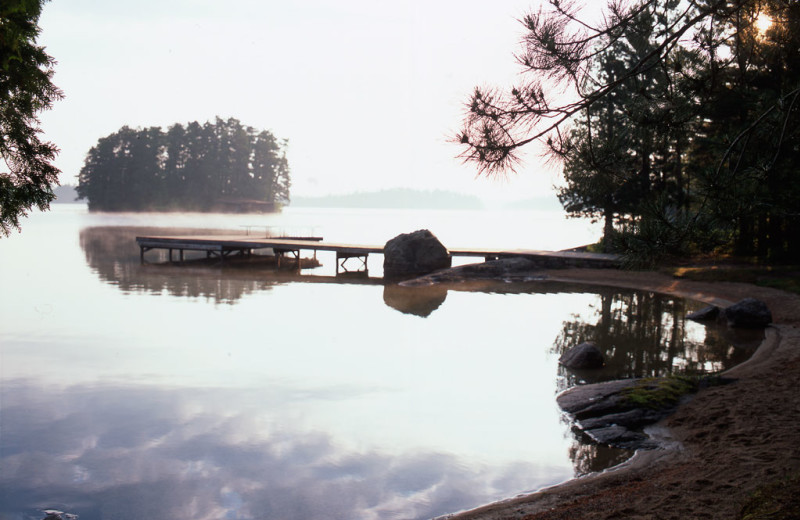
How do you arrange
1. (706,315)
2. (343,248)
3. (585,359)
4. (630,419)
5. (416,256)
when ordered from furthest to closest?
(343,248) < (416,256) < (706,315) < (585,359) < (630,419)

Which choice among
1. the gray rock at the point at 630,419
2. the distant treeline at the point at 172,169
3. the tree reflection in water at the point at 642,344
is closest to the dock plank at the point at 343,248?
the tree reflection in water at the point at 642,344

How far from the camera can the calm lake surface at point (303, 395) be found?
694 centimetres

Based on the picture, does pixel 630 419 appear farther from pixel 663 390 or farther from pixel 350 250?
pixel 350 250

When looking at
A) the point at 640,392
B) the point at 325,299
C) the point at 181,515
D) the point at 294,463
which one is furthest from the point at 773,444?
the point at 325,299

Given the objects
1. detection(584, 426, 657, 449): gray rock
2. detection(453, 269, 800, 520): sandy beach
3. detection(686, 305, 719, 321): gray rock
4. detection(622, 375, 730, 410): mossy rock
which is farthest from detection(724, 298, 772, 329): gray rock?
detection(584, 426, 657, 449): gray rock

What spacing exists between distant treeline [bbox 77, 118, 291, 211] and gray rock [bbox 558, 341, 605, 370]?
318 feet

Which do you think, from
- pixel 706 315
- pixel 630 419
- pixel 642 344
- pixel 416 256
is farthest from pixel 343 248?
→ pixel 630 419

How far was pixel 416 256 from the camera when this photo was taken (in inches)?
1085

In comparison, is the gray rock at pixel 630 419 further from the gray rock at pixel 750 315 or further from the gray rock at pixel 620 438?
the gray rock at pixel 750 315

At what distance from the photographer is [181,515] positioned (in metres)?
6.35

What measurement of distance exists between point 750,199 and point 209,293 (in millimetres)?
19338

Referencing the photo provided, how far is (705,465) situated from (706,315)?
11692 mm

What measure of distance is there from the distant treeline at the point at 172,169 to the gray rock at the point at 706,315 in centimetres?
9432

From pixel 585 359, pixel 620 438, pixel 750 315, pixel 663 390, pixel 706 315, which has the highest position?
pixel 750 315
